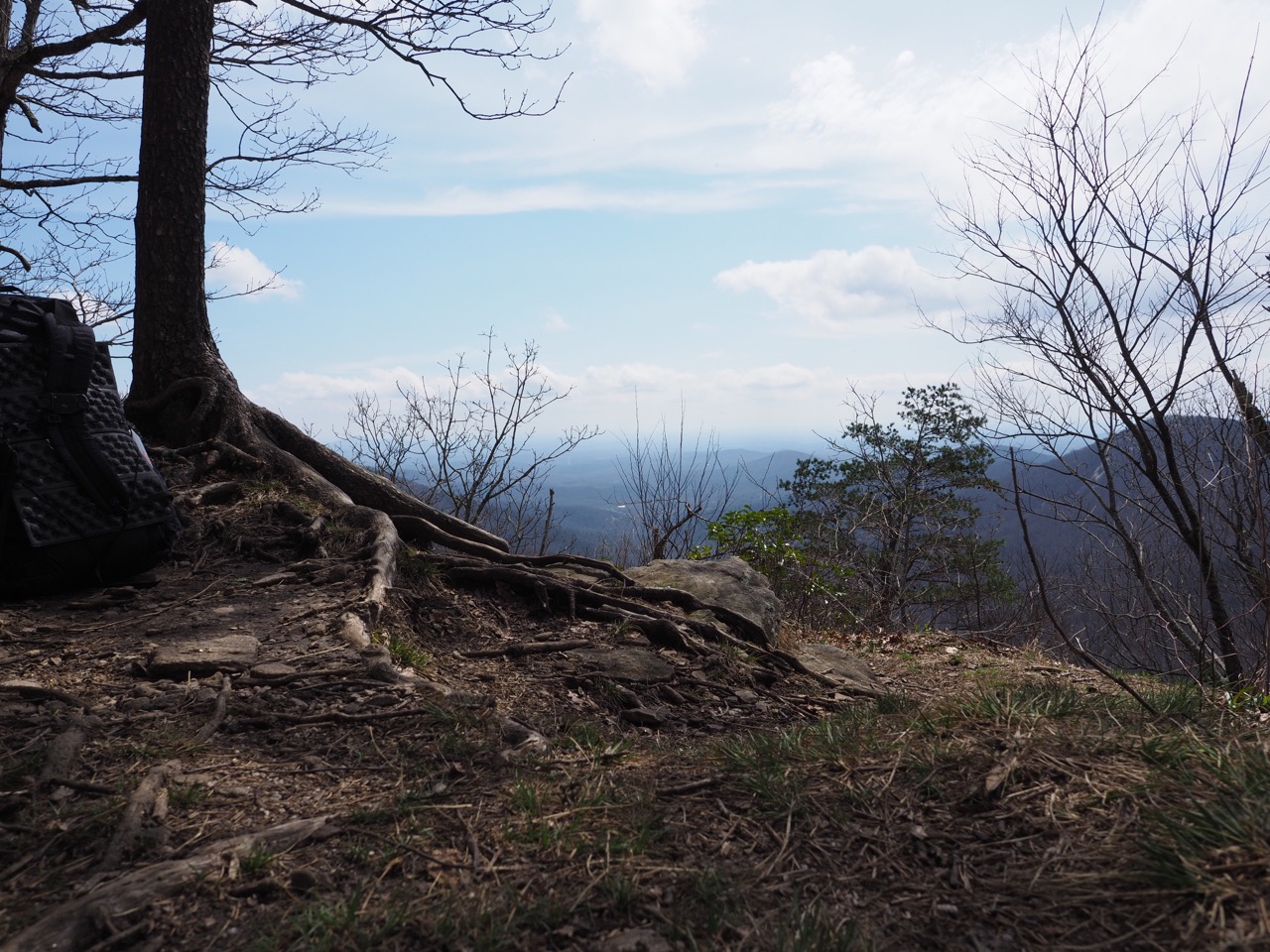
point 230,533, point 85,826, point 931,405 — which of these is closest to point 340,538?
point 230,533

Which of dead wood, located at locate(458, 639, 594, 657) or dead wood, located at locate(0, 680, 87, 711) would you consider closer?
dead wood, located at locate(0, 680, 87, 711)

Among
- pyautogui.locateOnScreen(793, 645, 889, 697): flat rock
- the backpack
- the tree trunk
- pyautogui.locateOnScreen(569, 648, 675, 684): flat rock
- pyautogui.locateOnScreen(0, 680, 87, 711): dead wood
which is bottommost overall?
pyautogui.locateOnScreen(793, 645, 889, 697): flat rock

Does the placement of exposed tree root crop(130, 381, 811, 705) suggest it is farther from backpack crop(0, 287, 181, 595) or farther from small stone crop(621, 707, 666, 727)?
backpack crop(0, 287, 181, 595)

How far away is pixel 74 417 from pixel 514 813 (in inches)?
126

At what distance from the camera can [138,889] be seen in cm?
190

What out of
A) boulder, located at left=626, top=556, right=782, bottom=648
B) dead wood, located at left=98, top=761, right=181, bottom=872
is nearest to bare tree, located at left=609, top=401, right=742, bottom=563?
boulder, located at left=626, top=556, right=782, bottom=648

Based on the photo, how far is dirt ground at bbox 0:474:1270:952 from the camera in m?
1.80

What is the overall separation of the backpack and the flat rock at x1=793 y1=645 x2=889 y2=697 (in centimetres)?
362

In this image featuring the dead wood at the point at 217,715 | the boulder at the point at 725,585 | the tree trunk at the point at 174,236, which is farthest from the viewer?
the tree trunk at the point at 174,236

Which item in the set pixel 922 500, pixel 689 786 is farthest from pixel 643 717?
pixel 922 500

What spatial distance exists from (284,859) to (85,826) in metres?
0.56

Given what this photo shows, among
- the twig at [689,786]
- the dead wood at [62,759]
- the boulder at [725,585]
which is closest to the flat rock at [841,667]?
the boulder at [725,585]

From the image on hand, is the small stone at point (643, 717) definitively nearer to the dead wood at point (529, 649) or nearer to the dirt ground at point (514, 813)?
the dirt ground at point (514, 813)

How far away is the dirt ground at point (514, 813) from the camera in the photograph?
5.91 feet
